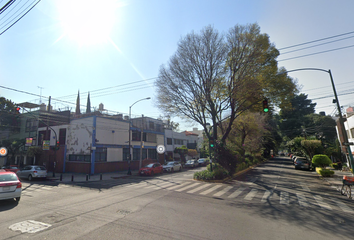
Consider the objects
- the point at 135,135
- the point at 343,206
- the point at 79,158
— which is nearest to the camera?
the point at 343,206


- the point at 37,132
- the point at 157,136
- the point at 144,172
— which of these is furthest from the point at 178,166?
the point at 37,132

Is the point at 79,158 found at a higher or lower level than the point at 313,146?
lower

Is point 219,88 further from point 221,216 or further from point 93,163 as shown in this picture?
point 93,163

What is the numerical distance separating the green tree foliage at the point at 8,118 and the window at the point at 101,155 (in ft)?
67.1

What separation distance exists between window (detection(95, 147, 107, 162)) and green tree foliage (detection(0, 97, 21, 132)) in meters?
20.4

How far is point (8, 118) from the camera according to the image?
37031 mm

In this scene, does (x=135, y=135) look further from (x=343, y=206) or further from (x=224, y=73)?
(x=343, y=206)

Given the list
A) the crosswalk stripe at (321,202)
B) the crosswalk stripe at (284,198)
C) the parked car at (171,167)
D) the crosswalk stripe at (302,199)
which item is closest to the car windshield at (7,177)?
the crosswalk stripe at (284,198)

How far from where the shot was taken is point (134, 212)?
787cm

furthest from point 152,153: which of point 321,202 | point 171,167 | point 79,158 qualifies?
point 321,202

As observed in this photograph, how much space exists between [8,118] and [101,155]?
77.9 ft

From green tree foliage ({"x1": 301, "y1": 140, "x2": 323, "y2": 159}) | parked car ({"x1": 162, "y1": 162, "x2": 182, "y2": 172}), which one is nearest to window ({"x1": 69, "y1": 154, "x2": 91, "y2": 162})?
parked car ({"x1": 162, "y1": 162, "x2": 182, "y2": 172})

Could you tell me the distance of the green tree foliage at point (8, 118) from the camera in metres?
35.9

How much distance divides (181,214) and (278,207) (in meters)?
4.47
